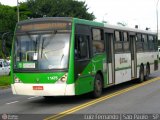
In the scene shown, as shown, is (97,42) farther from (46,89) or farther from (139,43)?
(139,43)

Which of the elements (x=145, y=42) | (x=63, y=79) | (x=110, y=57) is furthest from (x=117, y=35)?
(x=145, y=42)

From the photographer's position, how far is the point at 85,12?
72.9 m

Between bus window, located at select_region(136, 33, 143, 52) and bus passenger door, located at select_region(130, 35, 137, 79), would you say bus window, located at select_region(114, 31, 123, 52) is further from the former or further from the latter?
bus window, located at select_region(136, 33, 143, 52)

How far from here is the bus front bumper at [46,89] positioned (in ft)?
44.6

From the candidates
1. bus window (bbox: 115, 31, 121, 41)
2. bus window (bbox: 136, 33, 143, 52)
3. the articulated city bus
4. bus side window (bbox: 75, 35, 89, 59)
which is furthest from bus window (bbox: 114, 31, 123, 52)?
bus side window (bbox: 75, 35, 89, 59)

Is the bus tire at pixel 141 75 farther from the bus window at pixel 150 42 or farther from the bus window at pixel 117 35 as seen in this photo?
the bus window at pixel 117 35

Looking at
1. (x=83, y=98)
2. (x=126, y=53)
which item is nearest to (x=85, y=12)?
(x=126, y=53)

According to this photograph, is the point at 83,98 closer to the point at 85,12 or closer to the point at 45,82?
the point at 45,82

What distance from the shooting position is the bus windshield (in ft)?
45.3

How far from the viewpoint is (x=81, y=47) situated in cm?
1459

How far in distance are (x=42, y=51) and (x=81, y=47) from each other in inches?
54.8

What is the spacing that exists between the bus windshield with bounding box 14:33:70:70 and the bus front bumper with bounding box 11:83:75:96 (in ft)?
1.89

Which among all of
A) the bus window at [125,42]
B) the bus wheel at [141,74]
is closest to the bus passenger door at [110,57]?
the bus window at [125,42]

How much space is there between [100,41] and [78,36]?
219 cm
